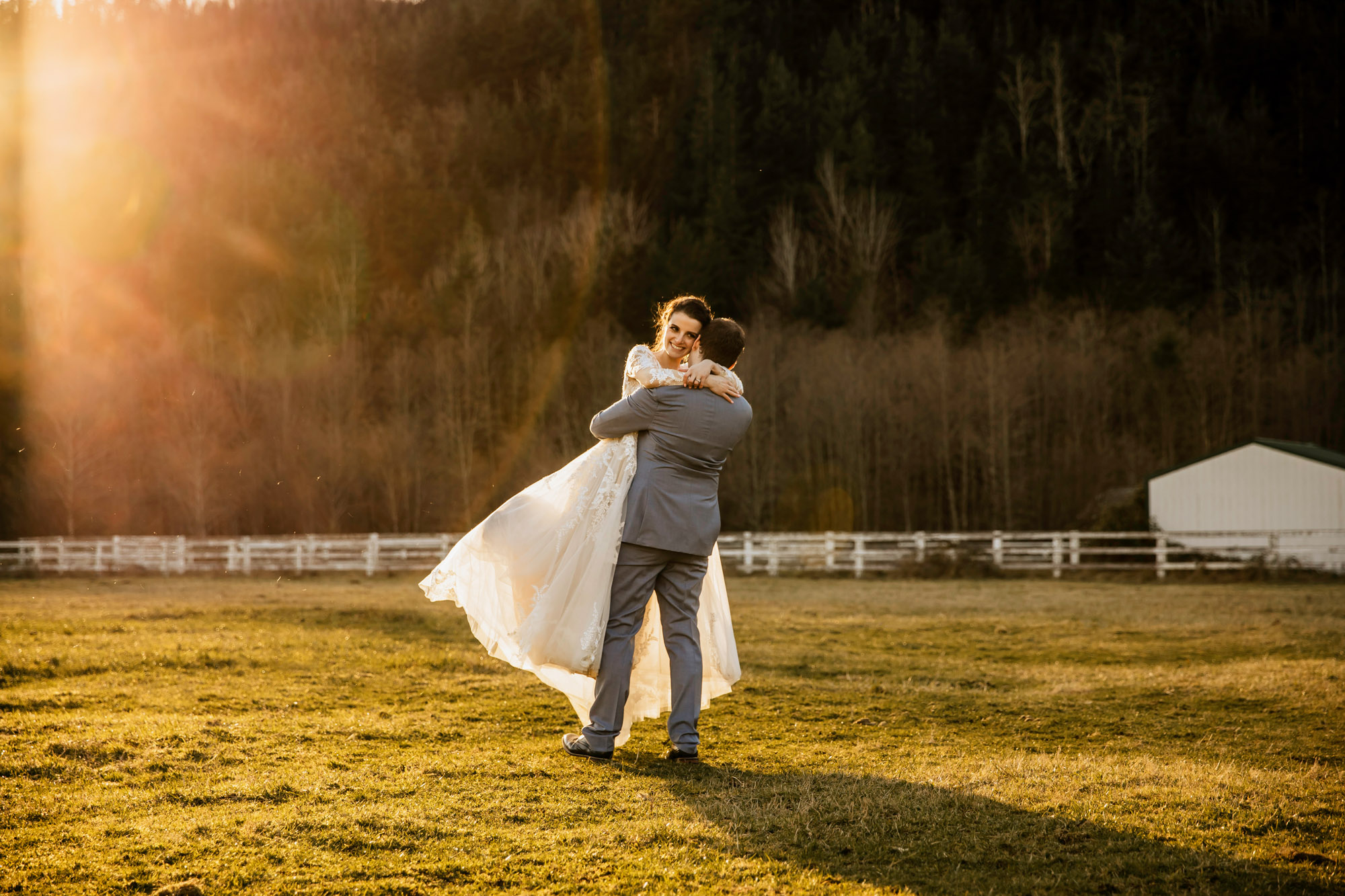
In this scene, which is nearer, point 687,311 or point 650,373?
point 650,373

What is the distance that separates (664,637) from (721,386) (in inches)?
50.7

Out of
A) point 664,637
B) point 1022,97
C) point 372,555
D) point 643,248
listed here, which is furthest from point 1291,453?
point 1022,97

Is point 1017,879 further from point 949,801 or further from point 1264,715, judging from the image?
point 1264,715

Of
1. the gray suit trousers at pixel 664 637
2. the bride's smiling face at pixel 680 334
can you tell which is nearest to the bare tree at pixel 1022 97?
the bride's smiling face at pixel 680 334

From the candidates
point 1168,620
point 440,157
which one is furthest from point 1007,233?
point 1168,620

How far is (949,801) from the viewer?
13.7ft

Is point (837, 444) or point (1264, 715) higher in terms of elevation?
point (837, 444)

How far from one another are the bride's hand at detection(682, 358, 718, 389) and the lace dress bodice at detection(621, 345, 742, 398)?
3 centimetres

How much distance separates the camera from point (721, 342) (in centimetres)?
525

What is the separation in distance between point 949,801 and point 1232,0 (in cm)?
8450

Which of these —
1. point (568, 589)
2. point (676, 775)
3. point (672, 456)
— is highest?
point (672, 456)

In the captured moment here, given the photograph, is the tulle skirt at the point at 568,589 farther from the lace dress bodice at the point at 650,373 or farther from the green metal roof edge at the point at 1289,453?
the green metal roof edge at the point at 1289,453

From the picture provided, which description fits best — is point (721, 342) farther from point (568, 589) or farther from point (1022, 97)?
point (1022, 97)

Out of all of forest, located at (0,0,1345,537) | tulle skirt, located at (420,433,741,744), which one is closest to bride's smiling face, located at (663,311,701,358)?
tulle skirt, located at (420,433,741,744)
